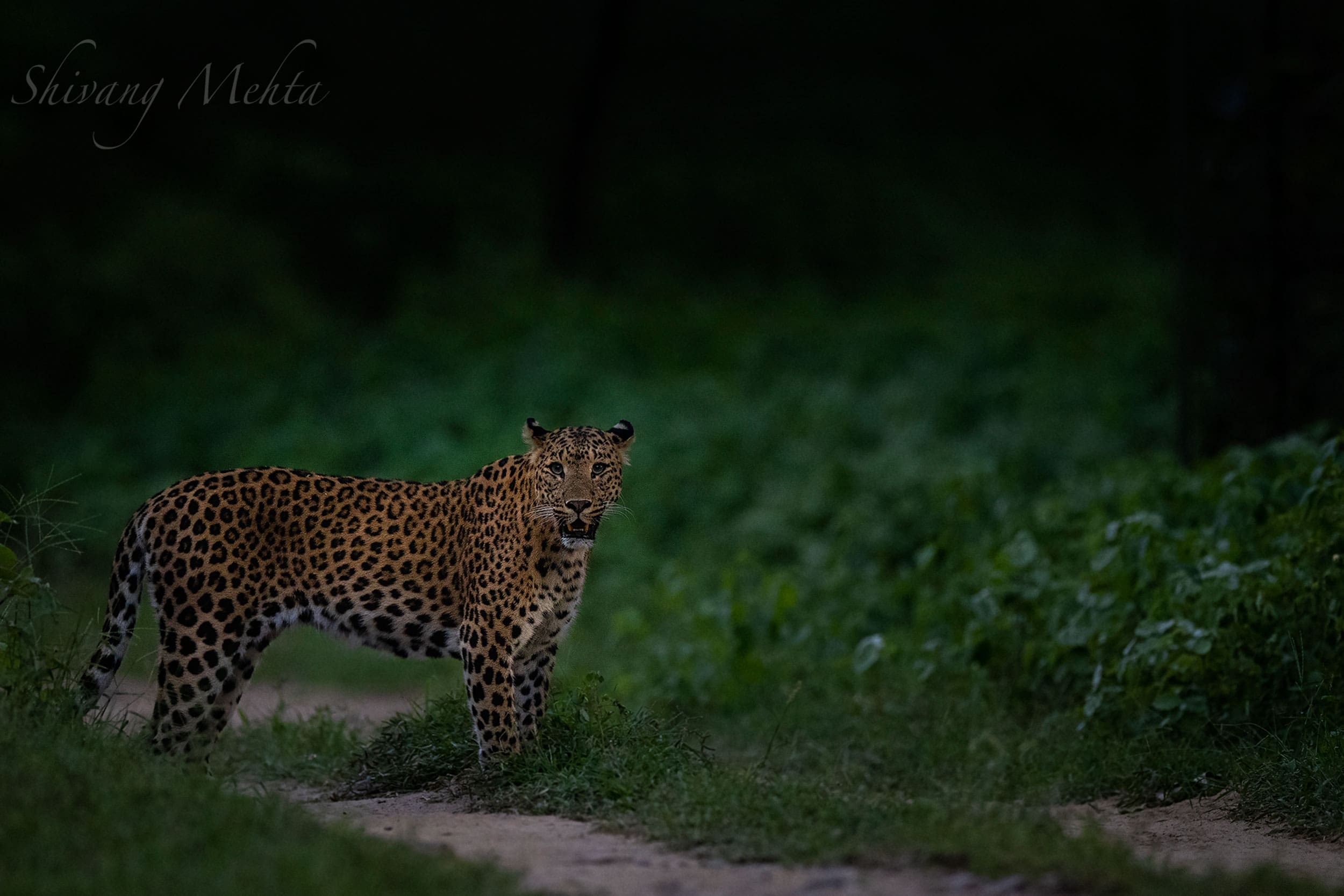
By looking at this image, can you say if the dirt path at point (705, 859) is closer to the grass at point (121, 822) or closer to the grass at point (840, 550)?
the grass at point (840, 550)

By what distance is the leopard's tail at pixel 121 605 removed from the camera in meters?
6.48

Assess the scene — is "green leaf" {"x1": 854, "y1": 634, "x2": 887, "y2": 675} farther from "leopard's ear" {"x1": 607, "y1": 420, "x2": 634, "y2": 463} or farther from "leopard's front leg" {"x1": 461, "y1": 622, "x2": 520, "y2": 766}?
"leopard's front leg" {"x1": 461, "y1": 622, "x2": 520, "y2": 766}

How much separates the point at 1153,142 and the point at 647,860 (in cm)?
2715

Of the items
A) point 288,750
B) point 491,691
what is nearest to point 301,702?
point 288,750

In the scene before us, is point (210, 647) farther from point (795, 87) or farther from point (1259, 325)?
point (795, 87)

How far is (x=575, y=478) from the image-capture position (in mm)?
6598

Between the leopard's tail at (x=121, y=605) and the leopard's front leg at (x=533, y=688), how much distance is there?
1691 millimetres

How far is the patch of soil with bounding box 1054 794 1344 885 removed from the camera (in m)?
5.76

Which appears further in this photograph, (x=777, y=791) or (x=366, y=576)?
(x=366, y=576)

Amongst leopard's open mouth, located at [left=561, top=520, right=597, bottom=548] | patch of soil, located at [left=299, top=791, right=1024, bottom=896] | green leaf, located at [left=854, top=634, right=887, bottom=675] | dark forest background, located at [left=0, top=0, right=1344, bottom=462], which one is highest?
dark forest background, located at [left=0, top=0, right=1344, bottom=462]

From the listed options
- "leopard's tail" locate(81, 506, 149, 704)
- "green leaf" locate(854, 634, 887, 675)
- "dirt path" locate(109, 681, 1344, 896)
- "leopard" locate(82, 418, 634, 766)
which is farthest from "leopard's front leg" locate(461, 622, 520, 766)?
"green leaf" locate(854, 634, 887, 675)

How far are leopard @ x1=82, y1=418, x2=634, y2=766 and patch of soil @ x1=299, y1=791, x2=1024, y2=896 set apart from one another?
2.44 feet

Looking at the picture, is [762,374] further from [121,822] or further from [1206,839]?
[121,822]

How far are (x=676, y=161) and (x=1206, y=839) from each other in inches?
851
